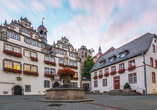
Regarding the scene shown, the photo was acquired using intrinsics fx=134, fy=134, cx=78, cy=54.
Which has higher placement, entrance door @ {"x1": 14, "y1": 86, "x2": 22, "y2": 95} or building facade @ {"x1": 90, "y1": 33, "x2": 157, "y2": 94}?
building facade @ {"x1": 90, "y1": 33, "x2": 157, "y2": 94}

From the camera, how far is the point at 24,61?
25719 millimetres

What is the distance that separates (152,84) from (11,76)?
930 inches

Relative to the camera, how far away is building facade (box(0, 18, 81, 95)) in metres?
22.7

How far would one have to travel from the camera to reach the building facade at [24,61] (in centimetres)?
2267

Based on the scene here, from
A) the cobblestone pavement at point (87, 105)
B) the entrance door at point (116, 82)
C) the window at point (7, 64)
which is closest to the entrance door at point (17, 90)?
the window at point (7, 64)

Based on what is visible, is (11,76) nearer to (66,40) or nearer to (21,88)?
(21,88)

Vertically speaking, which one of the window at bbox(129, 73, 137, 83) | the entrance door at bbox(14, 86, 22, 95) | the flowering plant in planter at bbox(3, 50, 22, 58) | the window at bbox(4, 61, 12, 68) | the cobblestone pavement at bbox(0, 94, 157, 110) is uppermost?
the flowering plant in planter at bbox(3, 50, 22, 58)

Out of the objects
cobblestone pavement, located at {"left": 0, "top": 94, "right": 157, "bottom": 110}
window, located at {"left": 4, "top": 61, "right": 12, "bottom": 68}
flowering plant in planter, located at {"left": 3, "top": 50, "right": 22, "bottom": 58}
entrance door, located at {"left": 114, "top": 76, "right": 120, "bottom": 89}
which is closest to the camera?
cobblestone pavement, located at {"left": 0, "top": 94, "right": 157, "bottom": 110}

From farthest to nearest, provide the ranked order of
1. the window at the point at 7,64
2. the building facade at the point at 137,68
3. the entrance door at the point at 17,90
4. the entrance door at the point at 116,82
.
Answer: the entrance door at the point at 116,82, the entrance door at the point at 17,90, the window at the point at 7,64, the building facade at the point at 137,68

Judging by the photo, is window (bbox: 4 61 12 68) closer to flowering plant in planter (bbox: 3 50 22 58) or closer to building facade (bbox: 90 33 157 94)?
flowering plant in planter (bbox: 3 50 22 58)

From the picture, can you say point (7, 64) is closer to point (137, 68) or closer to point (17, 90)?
point (17, 90)

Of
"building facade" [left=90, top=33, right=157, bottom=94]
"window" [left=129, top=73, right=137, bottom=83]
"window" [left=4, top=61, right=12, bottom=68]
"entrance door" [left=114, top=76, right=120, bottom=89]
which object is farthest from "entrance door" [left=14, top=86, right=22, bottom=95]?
"window" [left=129, top=73, right=137, bottom=83]

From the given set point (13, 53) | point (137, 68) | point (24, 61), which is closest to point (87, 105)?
point (137, 68)

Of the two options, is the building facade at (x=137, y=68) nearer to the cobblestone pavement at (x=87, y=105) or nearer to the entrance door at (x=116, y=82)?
the entrance door at (x=116, y=82)
